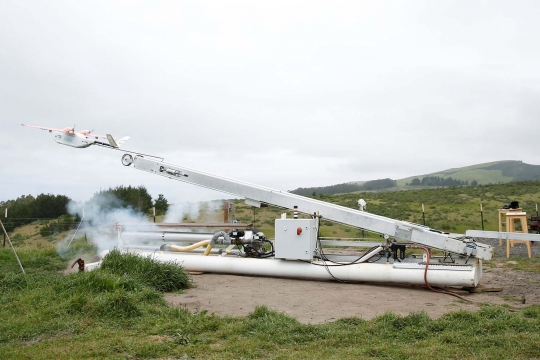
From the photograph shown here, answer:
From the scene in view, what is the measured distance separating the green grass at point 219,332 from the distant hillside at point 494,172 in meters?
106

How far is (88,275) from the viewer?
821 centimetres

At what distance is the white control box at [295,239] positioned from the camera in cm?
1069

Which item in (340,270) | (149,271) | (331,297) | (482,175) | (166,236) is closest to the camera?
(331,297)

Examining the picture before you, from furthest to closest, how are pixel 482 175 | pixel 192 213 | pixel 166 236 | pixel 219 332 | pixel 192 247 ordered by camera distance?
1. pixel 482 175
2. pixel 192 213
3. pixel 166 236
4. pixel 192 247
5. pixel 219 332

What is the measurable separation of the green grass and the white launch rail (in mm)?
2420

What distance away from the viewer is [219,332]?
240 inches

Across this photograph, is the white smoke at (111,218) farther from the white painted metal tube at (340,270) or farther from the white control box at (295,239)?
the white control box at (295,239)

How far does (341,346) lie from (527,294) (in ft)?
17.3

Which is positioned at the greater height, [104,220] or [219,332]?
[104,220]

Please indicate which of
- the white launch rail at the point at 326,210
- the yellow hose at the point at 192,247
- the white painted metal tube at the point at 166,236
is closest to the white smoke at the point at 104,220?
the white painted metal tube at the point at 166,236

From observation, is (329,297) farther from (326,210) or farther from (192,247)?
(192,247)

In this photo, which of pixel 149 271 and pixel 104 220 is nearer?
pixel 149 271

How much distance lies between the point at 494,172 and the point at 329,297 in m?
131

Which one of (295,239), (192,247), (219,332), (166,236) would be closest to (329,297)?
(295,239)
